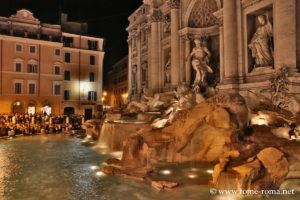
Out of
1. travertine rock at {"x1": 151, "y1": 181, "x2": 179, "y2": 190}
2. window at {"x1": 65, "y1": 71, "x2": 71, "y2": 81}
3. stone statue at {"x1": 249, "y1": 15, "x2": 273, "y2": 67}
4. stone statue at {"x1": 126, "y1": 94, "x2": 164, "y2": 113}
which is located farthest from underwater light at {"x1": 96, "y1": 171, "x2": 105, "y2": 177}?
window at {"x1": 65, "y1": 71, "x2": 71, "y2": 81}

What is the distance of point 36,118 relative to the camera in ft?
89.8

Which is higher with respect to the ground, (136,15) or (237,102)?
(136,15)

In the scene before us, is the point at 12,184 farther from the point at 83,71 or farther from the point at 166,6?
the point at 83,71

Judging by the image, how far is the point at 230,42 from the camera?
15117mm

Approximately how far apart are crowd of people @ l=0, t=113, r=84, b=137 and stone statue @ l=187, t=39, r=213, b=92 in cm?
1268

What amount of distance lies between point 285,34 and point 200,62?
6.53 meters

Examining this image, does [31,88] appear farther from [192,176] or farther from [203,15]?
[192,176]

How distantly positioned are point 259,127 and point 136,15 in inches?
886

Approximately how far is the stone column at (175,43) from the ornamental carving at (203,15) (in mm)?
1255

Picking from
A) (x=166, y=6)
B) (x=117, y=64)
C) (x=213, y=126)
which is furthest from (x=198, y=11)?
(x=117, y=64)

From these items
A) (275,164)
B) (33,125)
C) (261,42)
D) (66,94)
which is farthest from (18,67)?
(275,164)

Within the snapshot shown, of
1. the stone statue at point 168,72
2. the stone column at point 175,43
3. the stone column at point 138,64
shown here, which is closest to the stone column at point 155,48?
the stone statue at point 168,72

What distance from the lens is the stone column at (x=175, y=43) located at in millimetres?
20609

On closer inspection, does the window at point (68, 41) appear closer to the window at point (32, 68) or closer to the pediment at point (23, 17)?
the pediment at point (23, 17)
